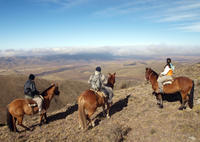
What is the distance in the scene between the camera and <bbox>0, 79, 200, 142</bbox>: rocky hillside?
805 cm

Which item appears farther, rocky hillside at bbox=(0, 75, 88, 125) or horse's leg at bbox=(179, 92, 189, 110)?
rocky hillside at bbox=(0, 75, 88, 125)

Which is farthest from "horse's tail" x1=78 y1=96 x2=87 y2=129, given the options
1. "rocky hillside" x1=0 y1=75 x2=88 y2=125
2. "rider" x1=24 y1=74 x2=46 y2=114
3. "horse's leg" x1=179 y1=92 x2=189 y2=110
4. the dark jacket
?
"rocky hillside" x1=0 y1=75 x2=88 y2=125

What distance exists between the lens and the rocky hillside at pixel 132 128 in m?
8.05

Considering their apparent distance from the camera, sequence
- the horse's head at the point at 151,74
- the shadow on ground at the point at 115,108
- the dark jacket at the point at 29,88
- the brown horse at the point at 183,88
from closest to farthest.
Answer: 1. the dark jacket at the point at 29,88
2. the brown horse at the point at 183,88
3. the shadow on ground at the point at 115,108
4. the horse's head at the point at 151,74

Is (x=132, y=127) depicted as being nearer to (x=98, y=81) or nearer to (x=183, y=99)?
(x=98, y=81)

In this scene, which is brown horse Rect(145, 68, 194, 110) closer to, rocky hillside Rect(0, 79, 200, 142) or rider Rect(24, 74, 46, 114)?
rocky hillside Rect(0, 79, 200, 142)

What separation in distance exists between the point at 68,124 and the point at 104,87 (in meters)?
3.48

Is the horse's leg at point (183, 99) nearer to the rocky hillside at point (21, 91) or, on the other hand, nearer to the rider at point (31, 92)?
the rider at point (31, 92)

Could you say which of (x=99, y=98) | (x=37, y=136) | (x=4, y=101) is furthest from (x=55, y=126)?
(x=4, y=101)

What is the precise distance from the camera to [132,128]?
9.09 meters

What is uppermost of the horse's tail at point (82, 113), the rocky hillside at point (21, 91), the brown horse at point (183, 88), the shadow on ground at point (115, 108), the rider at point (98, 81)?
the rider at point (98, 81)

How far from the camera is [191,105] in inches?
407

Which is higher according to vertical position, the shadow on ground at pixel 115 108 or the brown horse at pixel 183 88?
the brown horse at pixel 183 88

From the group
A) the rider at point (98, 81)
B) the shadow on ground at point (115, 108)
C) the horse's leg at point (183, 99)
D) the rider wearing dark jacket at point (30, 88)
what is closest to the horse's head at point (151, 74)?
the horse's leg at point (183, 99)
